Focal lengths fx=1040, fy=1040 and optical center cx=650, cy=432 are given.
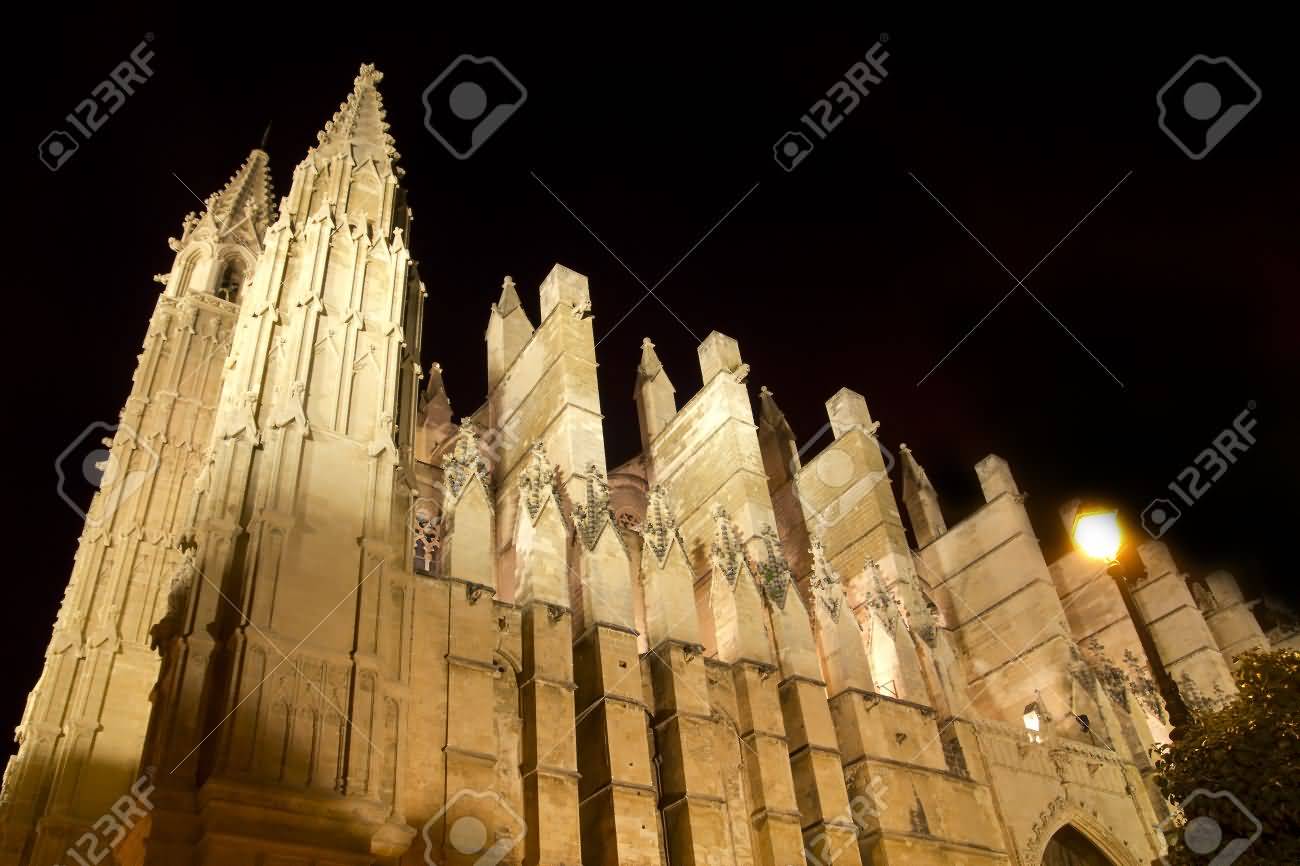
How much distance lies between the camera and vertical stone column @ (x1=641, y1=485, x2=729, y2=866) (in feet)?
48.2

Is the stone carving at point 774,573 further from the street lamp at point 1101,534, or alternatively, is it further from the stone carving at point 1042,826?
the street lamp at point 1101,534

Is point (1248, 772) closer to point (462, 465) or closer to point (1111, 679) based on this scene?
point (1111, 679)

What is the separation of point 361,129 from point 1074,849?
746 inches

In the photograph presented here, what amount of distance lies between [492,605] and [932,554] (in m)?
15.3

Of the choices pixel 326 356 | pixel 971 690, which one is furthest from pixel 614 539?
pixel 971 690

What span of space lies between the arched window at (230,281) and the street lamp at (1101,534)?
18.7m

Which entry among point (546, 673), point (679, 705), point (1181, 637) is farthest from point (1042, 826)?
point (1181, 637)

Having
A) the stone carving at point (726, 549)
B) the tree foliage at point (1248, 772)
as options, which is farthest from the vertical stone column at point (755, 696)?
the tree foliage at point (1248, 772)

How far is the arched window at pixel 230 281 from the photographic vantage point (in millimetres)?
22594

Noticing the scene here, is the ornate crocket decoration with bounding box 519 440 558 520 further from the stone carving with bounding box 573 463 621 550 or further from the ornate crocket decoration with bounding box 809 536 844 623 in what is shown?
the ornate crocket decoration with bounding box 809 536 844 623

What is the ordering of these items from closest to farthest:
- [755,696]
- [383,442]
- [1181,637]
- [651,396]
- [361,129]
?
[383,442] < [755,696] < [361,129] < [651,396] < [1181,637]

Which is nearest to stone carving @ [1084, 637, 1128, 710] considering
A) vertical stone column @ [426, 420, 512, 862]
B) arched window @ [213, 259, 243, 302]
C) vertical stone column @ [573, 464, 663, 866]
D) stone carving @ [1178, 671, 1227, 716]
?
stone carving @ [1178, 671, 1227, 716]

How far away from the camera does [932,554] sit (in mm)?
26766

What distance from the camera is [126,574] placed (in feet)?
55.7
